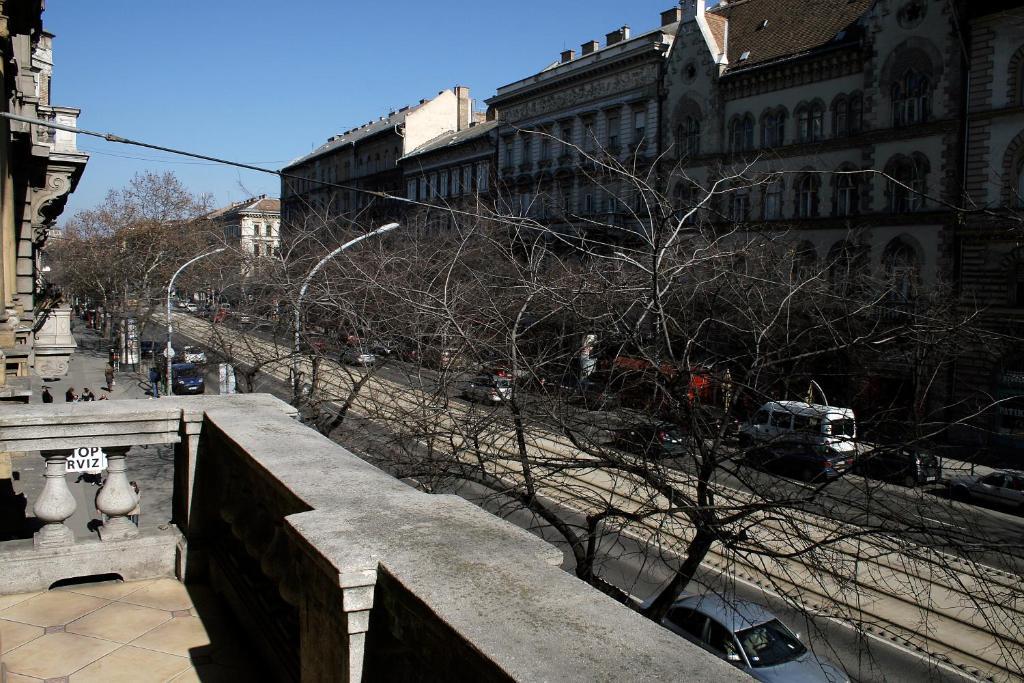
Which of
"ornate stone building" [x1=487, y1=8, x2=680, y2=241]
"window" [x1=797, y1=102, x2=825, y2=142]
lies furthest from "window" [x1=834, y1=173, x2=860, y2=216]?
"ornate stone building" [x1=487, y1=8, x2=680, y2=241]

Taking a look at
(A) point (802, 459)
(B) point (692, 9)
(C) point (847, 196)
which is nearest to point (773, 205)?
(C) point (847, 196)

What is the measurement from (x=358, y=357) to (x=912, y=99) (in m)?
22.7

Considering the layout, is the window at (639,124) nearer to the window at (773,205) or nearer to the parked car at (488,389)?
the window at (773,205)

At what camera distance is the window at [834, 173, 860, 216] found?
31.1m

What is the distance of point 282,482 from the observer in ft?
11.8

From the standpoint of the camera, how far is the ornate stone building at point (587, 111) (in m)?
39.4

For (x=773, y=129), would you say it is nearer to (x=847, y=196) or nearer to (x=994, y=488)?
(x=847, y=196)

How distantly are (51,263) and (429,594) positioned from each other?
82.1 meters

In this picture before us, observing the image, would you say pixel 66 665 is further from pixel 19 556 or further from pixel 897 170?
pixel 897 170

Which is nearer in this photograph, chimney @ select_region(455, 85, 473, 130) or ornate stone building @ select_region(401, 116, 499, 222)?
ornate stone building @ select_region(401, 116, 499, 222)

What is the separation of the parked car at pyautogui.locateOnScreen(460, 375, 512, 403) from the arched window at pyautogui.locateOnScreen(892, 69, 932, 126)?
2426cm

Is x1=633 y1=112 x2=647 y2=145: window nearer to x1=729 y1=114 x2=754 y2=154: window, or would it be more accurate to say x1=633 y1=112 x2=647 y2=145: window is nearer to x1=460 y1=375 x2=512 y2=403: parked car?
x1=729 y1=114 x2=754 y2=154: window

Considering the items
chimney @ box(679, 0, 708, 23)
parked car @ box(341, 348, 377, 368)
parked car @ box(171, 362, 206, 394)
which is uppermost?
chimney @ box(679, 0, 708, 23)

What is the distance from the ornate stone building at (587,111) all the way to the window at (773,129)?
4.59 m
